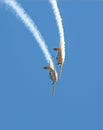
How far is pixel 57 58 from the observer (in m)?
34.9

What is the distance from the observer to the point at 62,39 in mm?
35344

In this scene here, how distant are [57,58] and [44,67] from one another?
59 centimetres

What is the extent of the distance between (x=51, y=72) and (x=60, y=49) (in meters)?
0.69

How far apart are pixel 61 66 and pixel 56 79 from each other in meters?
0.49

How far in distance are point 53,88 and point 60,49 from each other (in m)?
1.62

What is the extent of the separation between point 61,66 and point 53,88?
1.47 meters

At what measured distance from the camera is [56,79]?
116ft

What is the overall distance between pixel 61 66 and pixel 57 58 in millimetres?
261

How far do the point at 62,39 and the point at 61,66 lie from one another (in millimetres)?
819

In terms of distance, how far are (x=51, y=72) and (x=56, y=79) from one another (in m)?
0.24

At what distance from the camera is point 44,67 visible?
35.3 metres

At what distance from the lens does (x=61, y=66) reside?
115ft
